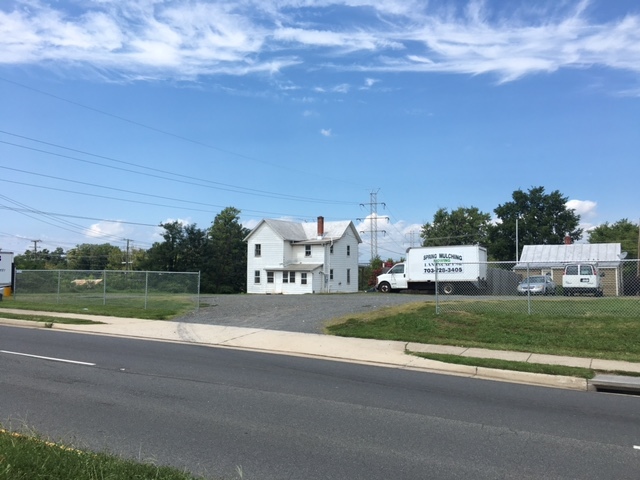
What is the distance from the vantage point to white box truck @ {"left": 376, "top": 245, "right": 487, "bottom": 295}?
102 ft

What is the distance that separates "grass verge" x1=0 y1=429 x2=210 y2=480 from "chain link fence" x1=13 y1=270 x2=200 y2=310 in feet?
56.9

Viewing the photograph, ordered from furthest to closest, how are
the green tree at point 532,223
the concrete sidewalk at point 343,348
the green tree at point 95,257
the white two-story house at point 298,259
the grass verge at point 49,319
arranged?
the green tree at point 95,257 → the green tree at point 532,223 → the white two-story house at point 298,259 → the grass verge at point 49,319 → the concrete sidewalk at point 343,348

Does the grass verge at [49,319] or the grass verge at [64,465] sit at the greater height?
the grass verge at [64,465]

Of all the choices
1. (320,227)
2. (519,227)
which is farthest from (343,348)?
(519,227)

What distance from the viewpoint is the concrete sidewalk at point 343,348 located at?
9.79 meters

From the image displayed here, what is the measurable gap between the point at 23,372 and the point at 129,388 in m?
2.40

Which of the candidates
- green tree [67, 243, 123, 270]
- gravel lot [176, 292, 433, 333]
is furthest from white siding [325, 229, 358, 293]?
green tree [67, 243, 123, 270]

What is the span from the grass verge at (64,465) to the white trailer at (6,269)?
2781cm

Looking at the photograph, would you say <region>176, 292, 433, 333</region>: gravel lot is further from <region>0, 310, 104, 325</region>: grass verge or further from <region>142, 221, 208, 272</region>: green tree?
<region>142, 221, 208, 272</region>: green tree

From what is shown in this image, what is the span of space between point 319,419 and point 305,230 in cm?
4722

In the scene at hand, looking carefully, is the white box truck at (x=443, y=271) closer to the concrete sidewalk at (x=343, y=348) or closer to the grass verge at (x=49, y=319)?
the concrete sidewalk at (x=343, y=348)

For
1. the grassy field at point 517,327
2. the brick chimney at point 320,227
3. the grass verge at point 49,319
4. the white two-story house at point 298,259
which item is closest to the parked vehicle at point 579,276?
the grassy field at point 517,327

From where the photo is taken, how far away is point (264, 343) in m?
13.3

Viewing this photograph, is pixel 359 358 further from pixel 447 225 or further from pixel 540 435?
pixel 447 225
